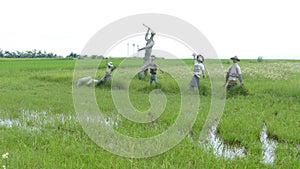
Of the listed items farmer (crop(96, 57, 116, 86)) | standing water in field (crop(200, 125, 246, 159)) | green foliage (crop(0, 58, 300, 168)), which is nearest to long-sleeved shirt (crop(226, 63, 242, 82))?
green foliage (crop(0, 58, 300, 168))

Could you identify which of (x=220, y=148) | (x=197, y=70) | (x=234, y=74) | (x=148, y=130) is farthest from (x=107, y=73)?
(x=220, y=148)

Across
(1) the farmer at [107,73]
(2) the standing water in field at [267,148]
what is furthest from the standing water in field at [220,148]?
(1) the farmer at [107,73]

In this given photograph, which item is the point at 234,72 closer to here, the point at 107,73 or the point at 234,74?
the point at 234,74

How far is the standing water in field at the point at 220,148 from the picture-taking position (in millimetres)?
3599

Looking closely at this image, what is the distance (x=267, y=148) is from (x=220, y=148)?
0.71 m

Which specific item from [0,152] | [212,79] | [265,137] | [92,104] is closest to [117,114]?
[92,104]

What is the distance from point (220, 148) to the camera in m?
3.86

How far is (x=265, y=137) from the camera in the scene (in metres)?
4.34

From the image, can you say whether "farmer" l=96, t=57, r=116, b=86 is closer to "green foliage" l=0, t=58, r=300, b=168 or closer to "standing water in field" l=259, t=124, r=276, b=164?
"green foliage" l=0, t=58, r=300, b=168

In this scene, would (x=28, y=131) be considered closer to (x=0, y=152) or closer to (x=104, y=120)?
(x=0, y=152)

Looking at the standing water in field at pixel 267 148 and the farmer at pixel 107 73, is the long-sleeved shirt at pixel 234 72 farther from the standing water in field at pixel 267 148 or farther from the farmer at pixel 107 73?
the farmer at pixel 107 73

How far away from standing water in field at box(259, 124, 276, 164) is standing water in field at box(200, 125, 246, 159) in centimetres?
28

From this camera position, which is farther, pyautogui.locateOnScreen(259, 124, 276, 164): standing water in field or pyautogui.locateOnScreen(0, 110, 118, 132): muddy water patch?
pyautogui.locateOnScreen(0, 110, 118, 132): muddy water patch

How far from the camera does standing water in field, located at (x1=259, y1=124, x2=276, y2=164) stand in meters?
3.45
